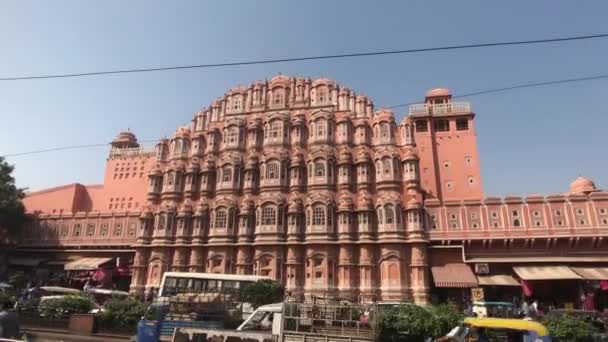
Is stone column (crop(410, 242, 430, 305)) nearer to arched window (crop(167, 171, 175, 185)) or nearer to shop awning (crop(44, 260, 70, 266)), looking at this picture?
arched window (crop(167, 171, 175, 185))

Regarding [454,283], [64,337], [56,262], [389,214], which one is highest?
Result: [389,214]

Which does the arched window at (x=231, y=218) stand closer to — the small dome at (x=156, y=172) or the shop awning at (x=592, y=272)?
the small dome at (x=156, y=172)

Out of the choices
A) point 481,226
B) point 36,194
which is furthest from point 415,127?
point 36,194

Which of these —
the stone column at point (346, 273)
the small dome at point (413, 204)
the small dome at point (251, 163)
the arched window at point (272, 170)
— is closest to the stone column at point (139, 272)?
the small dome at point (251, 163)

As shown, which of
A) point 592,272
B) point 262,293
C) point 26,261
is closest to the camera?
point 262,293

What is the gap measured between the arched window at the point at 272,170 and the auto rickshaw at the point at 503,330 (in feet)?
71.6

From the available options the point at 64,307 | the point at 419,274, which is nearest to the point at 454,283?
the point at 419,274

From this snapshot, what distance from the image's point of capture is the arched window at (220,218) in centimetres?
3088

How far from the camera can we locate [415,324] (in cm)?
1314

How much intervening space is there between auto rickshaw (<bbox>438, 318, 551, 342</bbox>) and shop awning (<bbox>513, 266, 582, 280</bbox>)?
15015 millimetres

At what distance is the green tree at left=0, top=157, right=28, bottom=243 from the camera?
34531 millimetres

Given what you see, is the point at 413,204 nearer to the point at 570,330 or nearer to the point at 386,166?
the point at 386,166

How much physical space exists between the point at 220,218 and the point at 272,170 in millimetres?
5666

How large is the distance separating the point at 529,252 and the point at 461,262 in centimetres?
437
